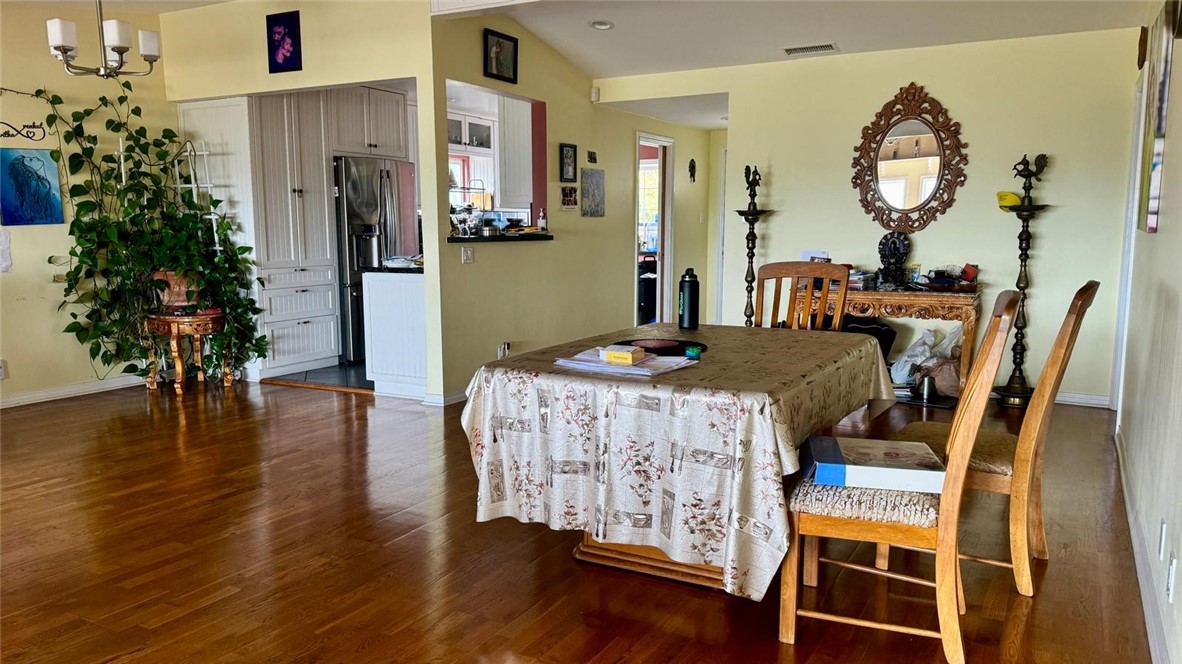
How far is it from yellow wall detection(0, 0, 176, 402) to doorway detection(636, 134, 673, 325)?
4.40m

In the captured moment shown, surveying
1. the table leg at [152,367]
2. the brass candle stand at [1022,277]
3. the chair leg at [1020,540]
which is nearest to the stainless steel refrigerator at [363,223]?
the table leg at [152,367]

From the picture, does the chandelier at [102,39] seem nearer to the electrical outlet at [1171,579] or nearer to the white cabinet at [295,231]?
the white cabinet at [295,231]

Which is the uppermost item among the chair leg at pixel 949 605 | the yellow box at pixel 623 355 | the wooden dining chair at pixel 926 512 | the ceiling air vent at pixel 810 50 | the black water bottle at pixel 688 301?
Answer: the ceiling air vent at pixel 810 50

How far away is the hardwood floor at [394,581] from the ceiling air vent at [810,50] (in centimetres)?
298

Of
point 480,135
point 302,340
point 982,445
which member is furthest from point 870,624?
point 480,135

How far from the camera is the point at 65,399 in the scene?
211 inches

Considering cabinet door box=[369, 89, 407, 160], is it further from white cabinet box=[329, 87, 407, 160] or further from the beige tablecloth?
the beige tablecloth

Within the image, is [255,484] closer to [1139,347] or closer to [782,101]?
[1139,347]

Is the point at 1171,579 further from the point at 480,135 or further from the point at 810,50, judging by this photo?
the point at 480,135

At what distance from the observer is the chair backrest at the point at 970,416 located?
1955mm

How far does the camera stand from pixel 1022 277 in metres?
5.07

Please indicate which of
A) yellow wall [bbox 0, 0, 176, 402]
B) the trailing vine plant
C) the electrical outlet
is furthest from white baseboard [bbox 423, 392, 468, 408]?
the electrical outlet

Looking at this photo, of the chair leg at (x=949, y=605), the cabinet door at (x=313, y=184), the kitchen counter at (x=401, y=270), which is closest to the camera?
the chair leg at (x=949, y=605)

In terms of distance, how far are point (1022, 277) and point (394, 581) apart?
428cm
